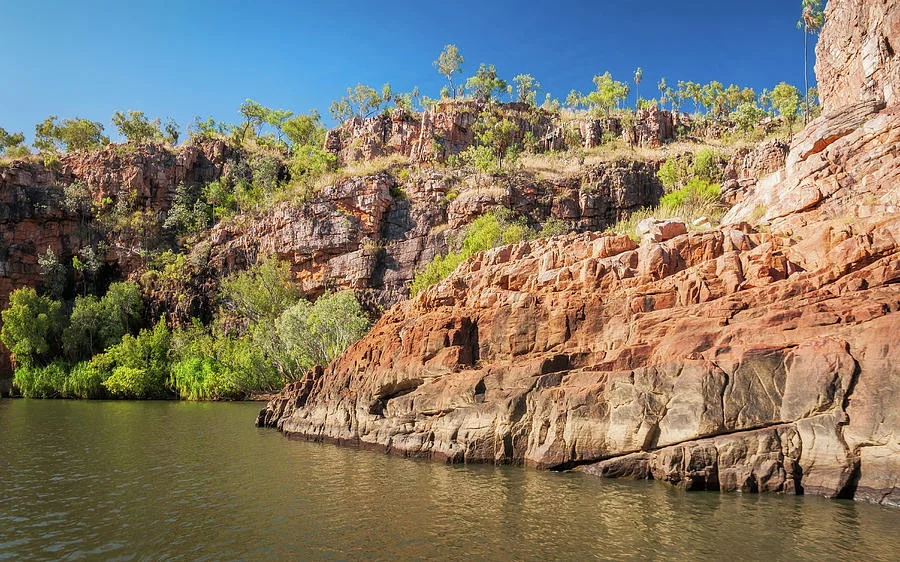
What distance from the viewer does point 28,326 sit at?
208ft

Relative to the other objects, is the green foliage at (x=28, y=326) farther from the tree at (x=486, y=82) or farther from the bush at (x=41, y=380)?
the tree at (x=486, y=82)

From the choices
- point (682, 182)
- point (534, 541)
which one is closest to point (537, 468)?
point (534, 541)

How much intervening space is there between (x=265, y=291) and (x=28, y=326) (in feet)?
93.6

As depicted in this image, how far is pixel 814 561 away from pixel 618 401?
8.59 meters

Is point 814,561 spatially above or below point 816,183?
below

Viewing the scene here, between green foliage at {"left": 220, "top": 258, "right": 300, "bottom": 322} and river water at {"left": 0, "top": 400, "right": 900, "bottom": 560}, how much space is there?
128ft

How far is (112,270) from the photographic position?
75062 millimetres

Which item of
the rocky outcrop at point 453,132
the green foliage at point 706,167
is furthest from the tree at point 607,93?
the green foliage at point 706,167

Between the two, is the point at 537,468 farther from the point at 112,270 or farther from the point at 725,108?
the point at 725,108

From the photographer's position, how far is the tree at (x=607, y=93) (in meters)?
86.7

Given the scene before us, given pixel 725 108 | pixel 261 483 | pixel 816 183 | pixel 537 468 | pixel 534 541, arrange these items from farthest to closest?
pixel 725 108
pixel 816 183
pixel 537 468
pixel 261 483
pixel 534 541

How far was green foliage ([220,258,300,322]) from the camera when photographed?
62562mm

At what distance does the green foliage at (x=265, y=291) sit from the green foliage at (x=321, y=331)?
36.9 feet

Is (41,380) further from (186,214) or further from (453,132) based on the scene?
(453,132)
